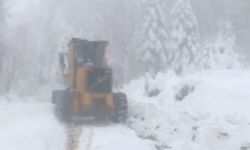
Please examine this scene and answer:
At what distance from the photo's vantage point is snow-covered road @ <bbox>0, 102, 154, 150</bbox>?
52.0 feet

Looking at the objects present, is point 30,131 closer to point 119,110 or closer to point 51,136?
point 51,136

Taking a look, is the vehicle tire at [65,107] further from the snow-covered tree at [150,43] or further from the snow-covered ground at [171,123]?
the snow-covered tree at [150,43]

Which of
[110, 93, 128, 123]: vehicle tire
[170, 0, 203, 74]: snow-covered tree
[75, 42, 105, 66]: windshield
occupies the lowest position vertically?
[110, 93, 128, 123]: vehicle tire

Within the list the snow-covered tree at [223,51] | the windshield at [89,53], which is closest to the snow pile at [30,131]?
the windshield at [89,53]

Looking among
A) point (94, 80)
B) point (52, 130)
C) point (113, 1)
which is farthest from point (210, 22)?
point (52, 130)

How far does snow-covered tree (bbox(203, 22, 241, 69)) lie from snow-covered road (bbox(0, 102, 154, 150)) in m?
21.4

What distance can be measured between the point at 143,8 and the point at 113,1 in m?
6.46

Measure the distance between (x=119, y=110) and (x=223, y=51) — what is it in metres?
26.7

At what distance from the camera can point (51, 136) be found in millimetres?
17422

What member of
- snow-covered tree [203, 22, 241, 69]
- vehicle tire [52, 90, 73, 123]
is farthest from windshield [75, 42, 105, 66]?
snow-covered tree [203, 22, 241, 69]

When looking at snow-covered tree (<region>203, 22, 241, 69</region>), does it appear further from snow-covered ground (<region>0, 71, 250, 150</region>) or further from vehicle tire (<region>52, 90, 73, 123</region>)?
vehicle tire (<region>52, 90, 73, 123</region>)

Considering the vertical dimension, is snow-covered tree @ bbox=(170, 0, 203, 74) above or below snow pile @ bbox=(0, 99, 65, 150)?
above

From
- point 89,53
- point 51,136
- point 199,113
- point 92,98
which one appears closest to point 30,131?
point 51,136

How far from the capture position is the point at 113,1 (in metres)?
49.8
